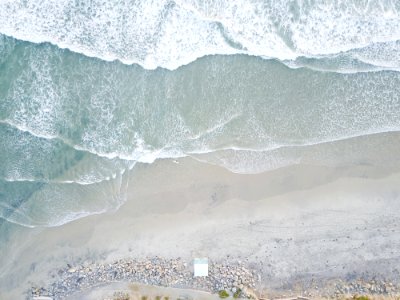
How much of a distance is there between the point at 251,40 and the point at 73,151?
5.90 metres

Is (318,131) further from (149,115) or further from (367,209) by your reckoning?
(149,115)

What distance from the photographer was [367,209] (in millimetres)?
15555

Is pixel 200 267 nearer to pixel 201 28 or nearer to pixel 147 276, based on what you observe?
pixel 147 276

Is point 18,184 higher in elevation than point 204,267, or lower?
higher

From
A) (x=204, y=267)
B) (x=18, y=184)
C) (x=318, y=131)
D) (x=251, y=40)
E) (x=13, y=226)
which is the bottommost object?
(x=204, y=267)

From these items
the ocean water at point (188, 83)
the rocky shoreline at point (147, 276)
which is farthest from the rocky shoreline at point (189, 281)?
the ocean water at point (188, 83)

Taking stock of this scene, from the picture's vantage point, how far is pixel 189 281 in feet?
51.4

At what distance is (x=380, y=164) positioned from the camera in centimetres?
1561

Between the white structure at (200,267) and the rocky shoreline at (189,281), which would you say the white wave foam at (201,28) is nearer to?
the white structure at (200,267)

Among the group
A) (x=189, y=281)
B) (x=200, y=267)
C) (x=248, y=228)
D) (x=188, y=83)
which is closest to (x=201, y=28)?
(x=188, y=83)

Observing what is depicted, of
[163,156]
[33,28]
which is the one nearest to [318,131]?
[163,156]

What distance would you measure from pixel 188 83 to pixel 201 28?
1.56 meters

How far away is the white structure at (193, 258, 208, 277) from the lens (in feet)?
51.0

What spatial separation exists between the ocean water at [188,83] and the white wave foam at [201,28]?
3 cm
